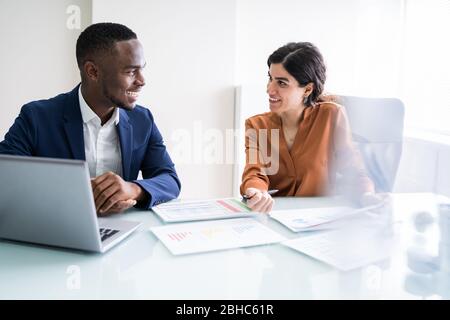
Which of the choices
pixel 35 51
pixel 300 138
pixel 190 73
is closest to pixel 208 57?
pixel 190 73

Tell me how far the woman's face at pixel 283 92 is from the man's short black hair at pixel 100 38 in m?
0.64

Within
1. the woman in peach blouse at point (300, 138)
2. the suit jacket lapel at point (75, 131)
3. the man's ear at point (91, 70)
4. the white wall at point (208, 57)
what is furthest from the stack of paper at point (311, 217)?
the white wall at point (208, 57)

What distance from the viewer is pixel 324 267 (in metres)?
0.82

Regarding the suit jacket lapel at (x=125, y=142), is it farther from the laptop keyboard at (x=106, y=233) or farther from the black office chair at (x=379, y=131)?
the black office chair at (x=379, y=131)

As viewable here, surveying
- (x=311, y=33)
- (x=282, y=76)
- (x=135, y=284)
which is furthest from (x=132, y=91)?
(x=311, y=33)

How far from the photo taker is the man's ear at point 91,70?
143 centimetres

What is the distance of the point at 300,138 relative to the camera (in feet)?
5.51

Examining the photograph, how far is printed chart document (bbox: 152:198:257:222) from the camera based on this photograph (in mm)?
1103

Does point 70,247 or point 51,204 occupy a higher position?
point 51,204

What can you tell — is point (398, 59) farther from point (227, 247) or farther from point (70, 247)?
point (70, 247)

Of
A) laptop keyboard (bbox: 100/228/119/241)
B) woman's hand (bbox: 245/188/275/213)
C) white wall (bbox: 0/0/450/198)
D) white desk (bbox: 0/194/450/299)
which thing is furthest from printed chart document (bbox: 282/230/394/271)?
white wall (bbox: 0/0/450/198)

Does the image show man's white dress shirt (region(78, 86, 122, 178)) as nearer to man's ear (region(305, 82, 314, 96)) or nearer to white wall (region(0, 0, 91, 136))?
man's ear (region(305, 82, 314, 96))

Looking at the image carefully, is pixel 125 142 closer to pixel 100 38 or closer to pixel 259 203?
pixel 100 38

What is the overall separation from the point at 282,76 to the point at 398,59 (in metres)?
1.41
